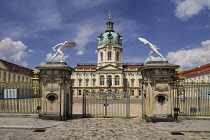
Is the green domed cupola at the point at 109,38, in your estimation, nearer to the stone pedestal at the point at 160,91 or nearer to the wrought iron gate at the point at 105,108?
the wrought iron gate at the point at 105,108

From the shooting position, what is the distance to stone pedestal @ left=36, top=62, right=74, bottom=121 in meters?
10.6

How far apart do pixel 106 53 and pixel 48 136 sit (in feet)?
186

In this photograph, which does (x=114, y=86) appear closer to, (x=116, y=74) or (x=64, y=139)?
A: (x=116, y=74)

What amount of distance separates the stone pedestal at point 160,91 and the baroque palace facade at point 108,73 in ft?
168

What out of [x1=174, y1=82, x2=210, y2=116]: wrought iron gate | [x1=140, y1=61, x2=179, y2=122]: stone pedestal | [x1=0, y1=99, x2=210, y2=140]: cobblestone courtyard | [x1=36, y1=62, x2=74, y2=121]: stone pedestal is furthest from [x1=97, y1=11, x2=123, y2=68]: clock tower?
[x1=0, y1=99, x2=210, y2=140]: cobblestone courtyard

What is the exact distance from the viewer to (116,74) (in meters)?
62.2

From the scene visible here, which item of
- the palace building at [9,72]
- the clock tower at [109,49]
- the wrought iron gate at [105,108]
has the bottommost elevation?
the wrought iron gate at [105,108]

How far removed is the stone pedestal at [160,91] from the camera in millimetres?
10211

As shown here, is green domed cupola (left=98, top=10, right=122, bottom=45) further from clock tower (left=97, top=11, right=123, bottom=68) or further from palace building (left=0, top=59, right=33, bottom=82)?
palace building (left=0, top=59, right=33, bottom=82)

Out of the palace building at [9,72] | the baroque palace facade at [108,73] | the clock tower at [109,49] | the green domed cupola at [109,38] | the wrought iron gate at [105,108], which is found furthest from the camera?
the green domed cupola at [109,38]

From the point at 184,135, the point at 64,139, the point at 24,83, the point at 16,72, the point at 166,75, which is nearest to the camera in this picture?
the point at 64,139

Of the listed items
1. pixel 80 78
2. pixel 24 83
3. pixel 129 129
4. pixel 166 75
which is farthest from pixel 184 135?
pixel 80 78

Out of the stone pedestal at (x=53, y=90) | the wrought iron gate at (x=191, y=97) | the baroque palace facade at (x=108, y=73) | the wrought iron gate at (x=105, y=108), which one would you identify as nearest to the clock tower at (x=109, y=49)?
the baroque palace facade at (x=108, y=73)

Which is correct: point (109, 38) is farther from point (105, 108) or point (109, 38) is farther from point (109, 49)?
point (105, 108)
